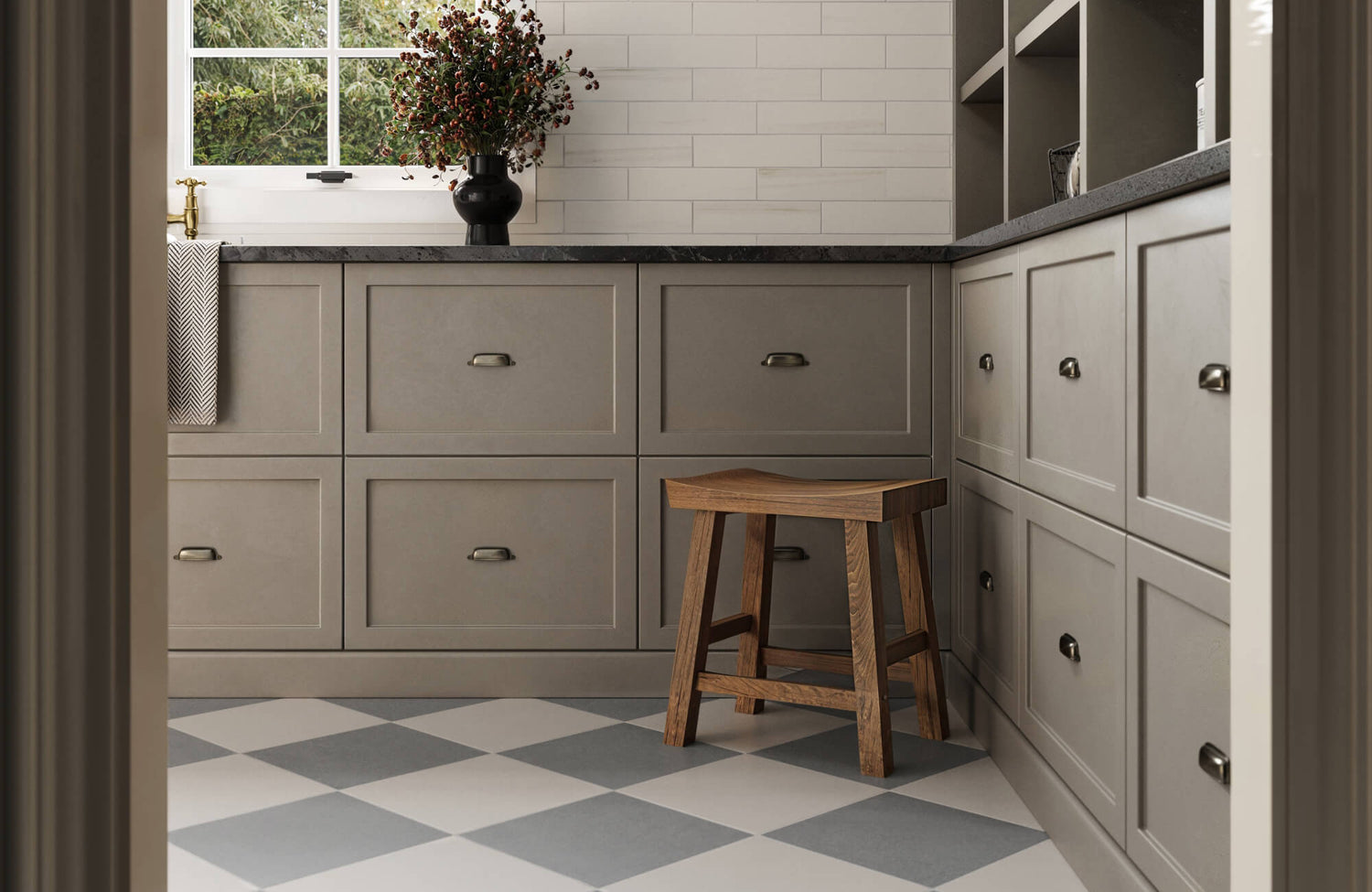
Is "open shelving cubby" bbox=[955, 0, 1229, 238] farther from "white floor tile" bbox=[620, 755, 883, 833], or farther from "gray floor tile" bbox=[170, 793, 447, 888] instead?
"gray floor tile" bbox=[170, 793, 447, 888]

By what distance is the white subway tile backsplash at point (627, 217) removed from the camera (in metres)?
3.05

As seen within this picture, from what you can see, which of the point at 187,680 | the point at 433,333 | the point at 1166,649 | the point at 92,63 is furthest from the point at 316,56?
the point at 92,63

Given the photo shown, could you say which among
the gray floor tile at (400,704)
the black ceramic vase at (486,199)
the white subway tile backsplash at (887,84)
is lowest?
the gray floor tile at (400,704)

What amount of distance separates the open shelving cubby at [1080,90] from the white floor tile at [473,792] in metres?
1.35

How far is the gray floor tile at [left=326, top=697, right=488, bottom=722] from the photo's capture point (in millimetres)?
2352

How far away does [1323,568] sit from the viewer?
1.46 ft

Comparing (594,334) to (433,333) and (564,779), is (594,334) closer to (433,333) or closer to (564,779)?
(433,333)

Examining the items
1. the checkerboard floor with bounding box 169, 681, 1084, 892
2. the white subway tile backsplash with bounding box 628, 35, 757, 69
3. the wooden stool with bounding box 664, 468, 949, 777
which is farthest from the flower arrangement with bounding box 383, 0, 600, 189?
the checkerboard floor with bounding box 169, 681, 1084, 892

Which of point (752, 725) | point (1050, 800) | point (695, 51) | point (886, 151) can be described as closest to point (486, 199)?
point (695, 51)

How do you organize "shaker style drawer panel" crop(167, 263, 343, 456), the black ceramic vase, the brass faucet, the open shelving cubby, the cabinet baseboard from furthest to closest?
the brass faucet
the black ceramic vase
"shaker style drawer panel" crop(167, 263, 343, 456)
the open shelving cubby
the cabinet baseboard

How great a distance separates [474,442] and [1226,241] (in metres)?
1.63

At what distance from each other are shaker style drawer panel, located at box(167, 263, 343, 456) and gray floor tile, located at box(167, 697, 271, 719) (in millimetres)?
521

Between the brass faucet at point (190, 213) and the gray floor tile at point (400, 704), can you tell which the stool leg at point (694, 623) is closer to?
the gray floor tile at point (400, 704)

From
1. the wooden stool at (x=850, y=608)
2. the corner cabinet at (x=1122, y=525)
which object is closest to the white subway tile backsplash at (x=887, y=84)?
the corner cabinet at (x=1122, y=525)
